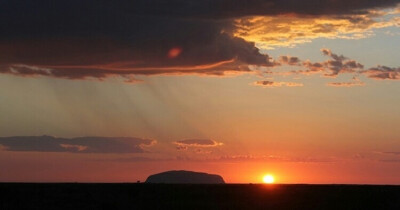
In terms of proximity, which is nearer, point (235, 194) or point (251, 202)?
point (251, 202)

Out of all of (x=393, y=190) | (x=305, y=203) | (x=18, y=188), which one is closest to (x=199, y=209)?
(x=305, y=203)

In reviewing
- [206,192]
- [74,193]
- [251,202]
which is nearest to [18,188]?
[74,193]

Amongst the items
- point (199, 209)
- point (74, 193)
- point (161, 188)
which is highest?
point (161, 188)

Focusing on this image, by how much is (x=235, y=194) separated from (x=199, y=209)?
1841cm

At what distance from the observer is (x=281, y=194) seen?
9694cm

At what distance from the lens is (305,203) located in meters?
85.2

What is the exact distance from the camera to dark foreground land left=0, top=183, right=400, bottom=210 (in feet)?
270

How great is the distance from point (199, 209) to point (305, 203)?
1437 centimetres

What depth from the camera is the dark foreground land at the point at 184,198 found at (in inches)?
3236

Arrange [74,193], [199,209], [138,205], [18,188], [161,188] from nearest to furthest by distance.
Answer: [199,209]
[138,205]
[74,193]
[18,188]
[161,188]

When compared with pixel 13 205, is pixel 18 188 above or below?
above

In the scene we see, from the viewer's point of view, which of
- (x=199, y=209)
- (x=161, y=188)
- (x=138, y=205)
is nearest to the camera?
(x=199, y=209)

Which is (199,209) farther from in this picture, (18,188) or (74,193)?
(18,188)

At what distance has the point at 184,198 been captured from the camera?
298 feet
